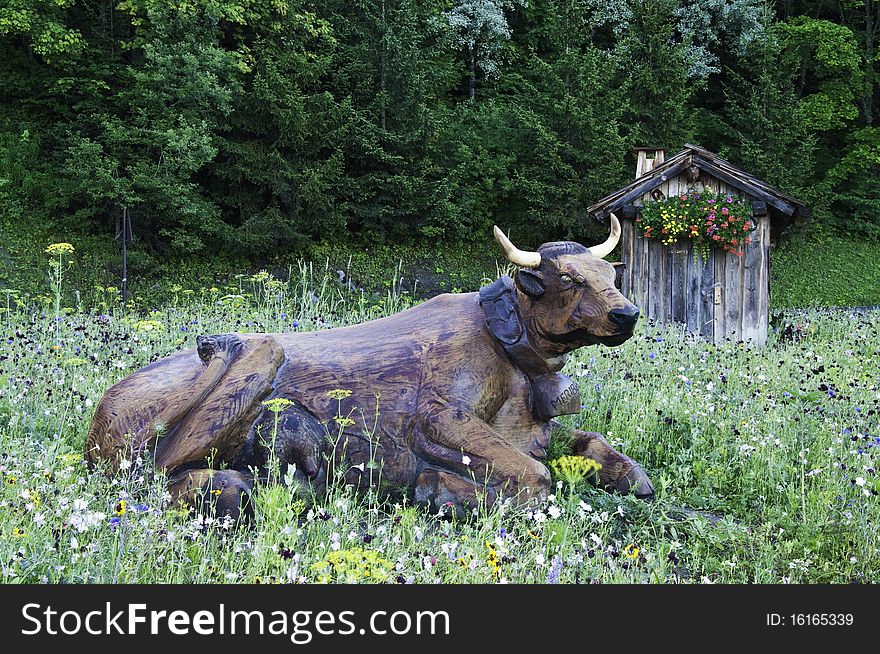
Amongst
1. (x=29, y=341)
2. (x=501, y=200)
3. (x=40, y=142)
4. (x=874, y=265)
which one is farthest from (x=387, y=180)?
(x=874, y=265)

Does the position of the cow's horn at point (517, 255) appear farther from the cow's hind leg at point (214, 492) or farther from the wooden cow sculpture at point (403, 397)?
the cow's hind leg at point (214, 492)

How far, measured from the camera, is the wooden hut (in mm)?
12680

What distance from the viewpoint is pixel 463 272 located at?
72.8ft

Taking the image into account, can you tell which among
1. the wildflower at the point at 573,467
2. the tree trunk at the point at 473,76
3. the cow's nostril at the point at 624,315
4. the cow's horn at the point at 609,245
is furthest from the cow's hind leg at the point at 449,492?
the tree trunk at the point at 473,76

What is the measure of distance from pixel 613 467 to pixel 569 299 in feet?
3.90

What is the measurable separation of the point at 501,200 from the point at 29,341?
64.1 ft

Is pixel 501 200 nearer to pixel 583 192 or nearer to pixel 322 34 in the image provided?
pixel 583 192

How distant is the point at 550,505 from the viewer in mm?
3959

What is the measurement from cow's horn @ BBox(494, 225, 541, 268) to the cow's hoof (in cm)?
138

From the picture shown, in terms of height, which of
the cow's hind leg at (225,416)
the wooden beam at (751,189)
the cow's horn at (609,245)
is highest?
the wooden beam at (751,189)

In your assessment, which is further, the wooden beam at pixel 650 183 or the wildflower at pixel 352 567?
the wooden beam at pixel 650 183

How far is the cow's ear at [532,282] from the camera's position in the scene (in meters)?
3.88

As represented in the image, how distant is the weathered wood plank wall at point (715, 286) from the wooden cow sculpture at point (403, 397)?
30.0 feet

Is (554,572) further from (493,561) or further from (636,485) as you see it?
(636,485)
